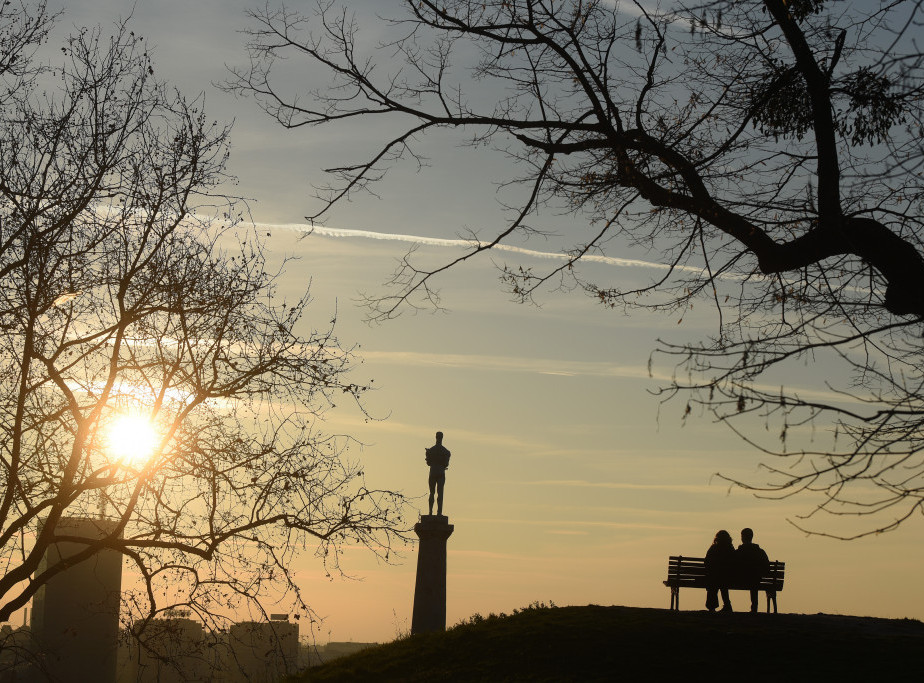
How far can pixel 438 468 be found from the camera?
22.1m

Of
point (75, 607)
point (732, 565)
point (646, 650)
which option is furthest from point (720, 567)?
point (75, 607)

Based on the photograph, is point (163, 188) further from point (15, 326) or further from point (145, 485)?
point (145, 485)

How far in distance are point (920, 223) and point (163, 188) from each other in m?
8.90

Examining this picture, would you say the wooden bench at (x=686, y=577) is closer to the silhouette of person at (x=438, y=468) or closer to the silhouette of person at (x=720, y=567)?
the silhouette of person at (x=720, y=567)

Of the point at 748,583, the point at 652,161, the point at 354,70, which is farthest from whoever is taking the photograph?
the point at 748,583

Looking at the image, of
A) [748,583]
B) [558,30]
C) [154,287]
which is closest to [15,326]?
[154,287]

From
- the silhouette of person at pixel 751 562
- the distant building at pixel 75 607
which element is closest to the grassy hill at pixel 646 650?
the silhouette of person at pixel 751 562

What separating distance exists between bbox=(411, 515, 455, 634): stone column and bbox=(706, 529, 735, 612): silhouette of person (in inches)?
282

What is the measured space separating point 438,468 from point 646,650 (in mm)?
9750

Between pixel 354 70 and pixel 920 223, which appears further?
pixel 354 70

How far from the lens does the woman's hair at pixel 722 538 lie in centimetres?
1556

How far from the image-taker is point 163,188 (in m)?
12.2

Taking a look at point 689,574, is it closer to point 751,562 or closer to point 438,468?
point 751,562

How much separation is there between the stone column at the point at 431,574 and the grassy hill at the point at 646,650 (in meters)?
4.66
